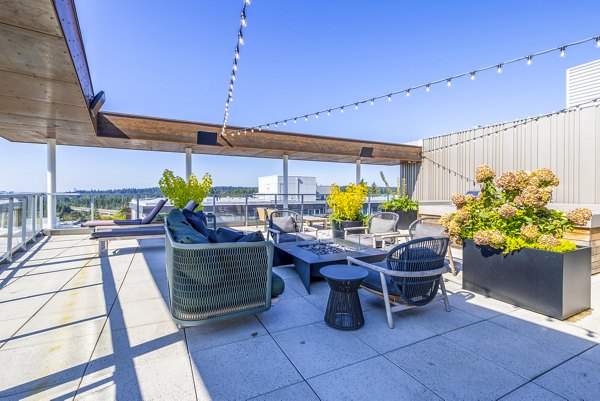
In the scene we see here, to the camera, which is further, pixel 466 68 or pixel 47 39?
pixel 466 68

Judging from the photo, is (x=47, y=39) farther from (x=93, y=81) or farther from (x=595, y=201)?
(x=595, y=201)

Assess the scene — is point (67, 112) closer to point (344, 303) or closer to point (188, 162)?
point (188, 162)

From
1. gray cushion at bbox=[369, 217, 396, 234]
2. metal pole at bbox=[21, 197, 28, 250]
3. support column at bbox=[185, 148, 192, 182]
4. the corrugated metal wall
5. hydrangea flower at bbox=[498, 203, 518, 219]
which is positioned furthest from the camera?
support column at bbox=[185, 148, 192, 182]

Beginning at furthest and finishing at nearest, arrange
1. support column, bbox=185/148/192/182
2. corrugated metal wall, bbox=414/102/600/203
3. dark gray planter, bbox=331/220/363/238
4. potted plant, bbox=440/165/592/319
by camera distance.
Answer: support column, bbox=185/148/192/182 < corrugated metal wall, bbox=414/102/600/203 < dark gray planter, bbox=331/220/363/238 < potted plant, bbox=440/165/592/319

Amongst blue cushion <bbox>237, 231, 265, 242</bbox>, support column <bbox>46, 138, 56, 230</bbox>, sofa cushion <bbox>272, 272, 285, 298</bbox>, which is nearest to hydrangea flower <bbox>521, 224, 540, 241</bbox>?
sofa cushion <bbox>272, 272, 285, 298</bbox>

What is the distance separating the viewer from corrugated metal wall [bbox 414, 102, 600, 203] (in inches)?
269

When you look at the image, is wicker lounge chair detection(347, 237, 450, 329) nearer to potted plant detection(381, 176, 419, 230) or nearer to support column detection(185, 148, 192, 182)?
potted plant detection(381, 176, 419, 230)

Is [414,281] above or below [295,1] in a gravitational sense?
below

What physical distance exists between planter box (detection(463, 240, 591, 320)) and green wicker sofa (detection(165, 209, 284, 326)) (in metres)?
2.34

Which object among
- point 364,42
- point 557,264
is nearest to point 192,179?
point 364,42

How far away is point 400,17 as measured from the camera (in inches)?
241

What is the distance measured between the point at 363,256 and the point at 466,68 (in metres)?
2.71

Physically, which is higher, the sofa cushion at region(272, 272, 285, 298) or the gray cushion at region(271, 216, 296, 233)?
the gray cushion at region(271, 216, 296, 233)

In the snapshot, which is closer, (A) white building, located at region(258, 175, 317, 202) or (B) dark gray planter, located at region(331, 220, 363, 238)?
(B) dark gray planter, located at region(331, 220, 363, 238)
